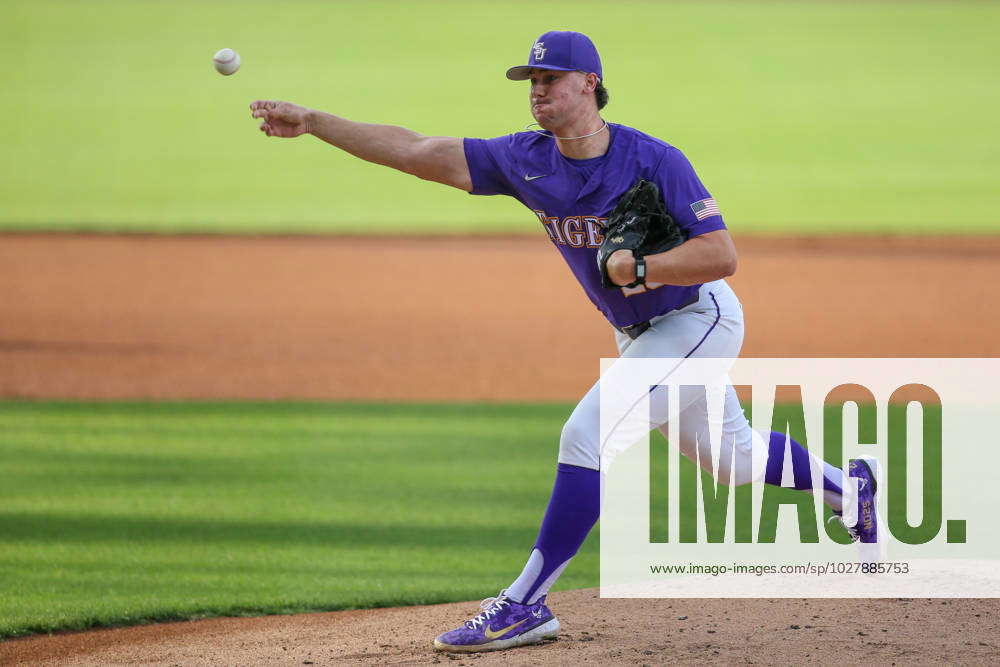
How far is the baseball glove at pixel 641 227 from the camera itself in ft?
12.9

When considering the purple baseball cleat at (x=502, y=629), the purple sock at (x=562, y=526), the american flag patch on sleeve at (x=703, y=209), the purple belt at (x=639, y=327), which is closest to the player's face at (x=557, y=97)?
the american flag patch on sleeve at (x=703, y=209)

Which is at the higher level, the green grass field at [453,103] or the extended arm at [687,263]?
the green grass field at [453,103]

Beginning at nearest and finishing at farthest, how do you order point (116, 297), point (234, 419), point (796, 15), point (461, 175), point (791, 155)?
point (461, 175)
point (234, 419)
point (116, 297)
point (791, 155)
point (796, 15)

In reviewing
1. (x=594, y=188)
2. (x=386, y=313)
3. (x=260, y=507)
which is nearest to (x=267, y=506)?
(x=260, y=507)

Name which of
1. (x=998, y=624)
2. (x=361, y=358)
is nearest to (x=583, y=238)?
(x=998, y=624)

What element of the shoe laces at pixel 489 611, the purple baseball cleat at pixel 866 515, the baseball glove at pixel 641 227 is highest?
the baseball glove at pixel 641 227

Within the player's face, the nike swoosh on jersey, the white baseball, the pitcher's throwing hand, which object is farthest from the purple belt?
the white baseball

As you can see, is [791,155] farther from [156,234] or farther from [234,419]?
[234,419]

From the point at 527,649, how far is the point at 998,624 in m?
1.51

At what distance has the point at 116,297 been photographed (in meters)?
14.3

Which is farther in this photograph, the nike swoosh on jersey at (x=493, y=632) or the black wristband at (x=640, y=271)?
the nike swoosh on jersey at (x=493, y=632)

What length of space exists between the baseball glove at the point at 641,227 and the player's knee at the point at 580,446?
48 centimetres

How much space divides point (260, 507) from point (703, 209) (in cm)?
359

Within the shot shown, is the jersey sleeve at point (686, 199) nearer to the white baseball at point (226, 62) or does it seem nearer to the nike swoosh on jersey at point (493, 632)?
the nike swoosh on jersey at point (493, 632)
